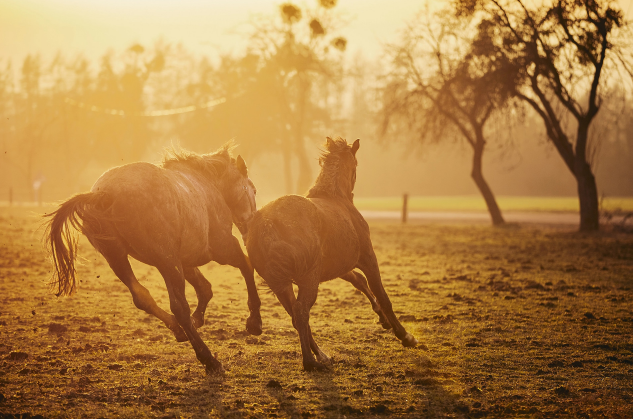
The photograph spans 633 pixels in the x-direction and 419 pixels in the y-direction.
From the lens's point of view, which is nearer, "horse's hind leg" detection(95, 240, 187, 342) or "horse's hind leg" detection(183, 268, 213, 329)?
"horse's hind leg" detection(95, 240, 187, 342)

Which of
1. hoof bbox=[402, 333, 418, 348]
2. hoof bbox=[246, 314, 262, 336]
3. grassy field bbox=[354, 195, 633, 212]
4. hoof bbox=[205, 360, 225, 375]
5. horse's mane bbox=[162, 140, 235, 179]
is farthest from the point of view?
grassy field bbox=[354, 195, 633, 212]

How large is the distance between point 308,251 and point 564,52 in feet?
57.6

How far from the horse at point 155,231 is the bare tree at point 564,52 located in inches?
650

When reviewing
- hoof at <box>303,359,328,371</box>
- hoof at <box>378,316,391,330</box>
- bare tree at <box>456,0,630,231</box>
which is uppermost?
bare tree at <box>456,0,630,231</box>

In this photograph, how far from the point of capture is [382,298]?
5.93 metres

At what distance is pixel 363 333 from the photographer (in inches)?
259

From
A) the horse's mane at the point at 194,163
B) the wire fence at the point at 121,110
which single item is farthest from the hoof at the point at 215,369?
the wire fence at the point at 121,110

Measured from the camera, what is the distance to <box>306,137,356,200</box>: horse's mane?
6.31m

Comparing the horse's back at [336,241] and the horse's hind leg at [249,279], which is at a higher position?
the horse's back at [336,241]

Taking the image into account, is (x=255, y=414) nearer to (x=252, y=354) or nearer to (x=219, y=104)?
(x=252, y=354)

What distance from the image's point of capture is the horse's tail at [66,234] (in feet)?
16.7

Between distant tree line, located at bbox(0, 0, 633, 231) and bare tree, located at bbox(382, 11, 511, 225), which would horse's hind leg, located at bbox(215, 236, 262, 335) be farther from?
bare tree, located at bbox(382, 11, 511, 225)

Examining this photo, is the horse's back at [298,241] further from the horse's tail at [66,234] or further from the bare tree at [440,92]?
the bare tree at [440,92]

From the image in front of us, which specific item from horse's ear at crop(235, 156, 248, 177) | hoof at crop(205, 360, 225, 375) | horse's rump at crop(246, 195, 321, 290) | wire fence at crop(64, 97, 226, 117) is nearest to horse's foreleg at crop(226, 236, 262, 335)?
horse's rump at crop(246, 195, 321, 290)
